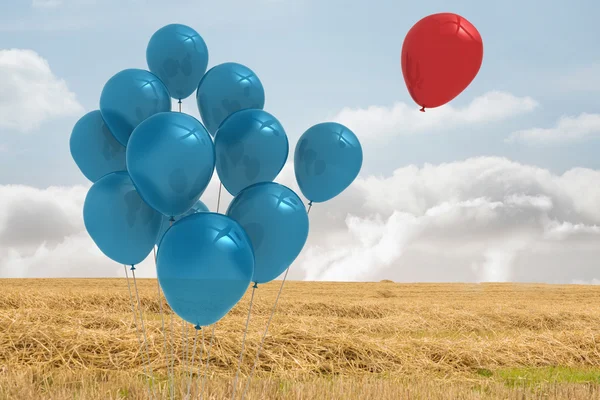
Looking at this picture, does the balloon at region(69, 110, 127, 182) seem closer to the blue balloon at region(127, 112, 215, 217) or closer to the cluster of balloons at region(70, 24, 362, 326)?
the cluster of balloons at region(70, 24, 362, 326)

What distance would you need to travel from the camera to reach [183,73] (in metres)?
4.83

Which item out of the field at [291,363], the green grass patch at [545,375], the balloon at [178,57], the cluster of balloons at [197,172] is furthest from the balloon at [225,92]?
the green grass patch at [545,375]

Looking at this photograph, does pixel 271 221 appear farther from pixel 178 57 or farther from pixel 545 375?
pixel 545 375

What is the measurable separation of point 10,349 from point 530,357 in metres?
7.02

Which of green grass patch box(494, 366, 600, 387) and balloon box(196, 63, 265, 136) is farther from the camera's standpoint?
green grass patch box(494, 366, 600, 387)

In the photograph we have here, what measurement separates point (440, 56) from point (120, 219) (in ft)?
8.84

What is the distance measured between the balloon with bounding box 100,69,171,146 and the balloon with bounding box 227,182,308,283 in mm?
1042

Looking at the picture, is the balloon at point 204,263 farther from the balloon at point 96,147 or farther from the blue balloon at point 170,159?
the balloon at point 96,147

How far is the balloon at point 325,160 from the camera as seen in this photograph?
4363 mm

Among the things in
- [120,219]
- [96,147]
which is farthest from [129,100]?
[120,219]

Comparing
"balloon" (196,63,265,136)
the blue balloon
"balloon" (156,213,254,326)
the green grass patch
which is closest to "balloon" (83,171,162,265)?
the blue balloon

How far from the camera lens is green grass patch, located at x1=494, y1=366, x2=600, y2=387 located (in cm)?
718

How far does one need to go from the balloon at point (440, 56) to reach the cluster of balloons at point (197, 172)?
75 centimetres

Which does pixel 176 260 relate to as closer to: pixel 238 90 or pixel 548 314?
pixel 238 90
